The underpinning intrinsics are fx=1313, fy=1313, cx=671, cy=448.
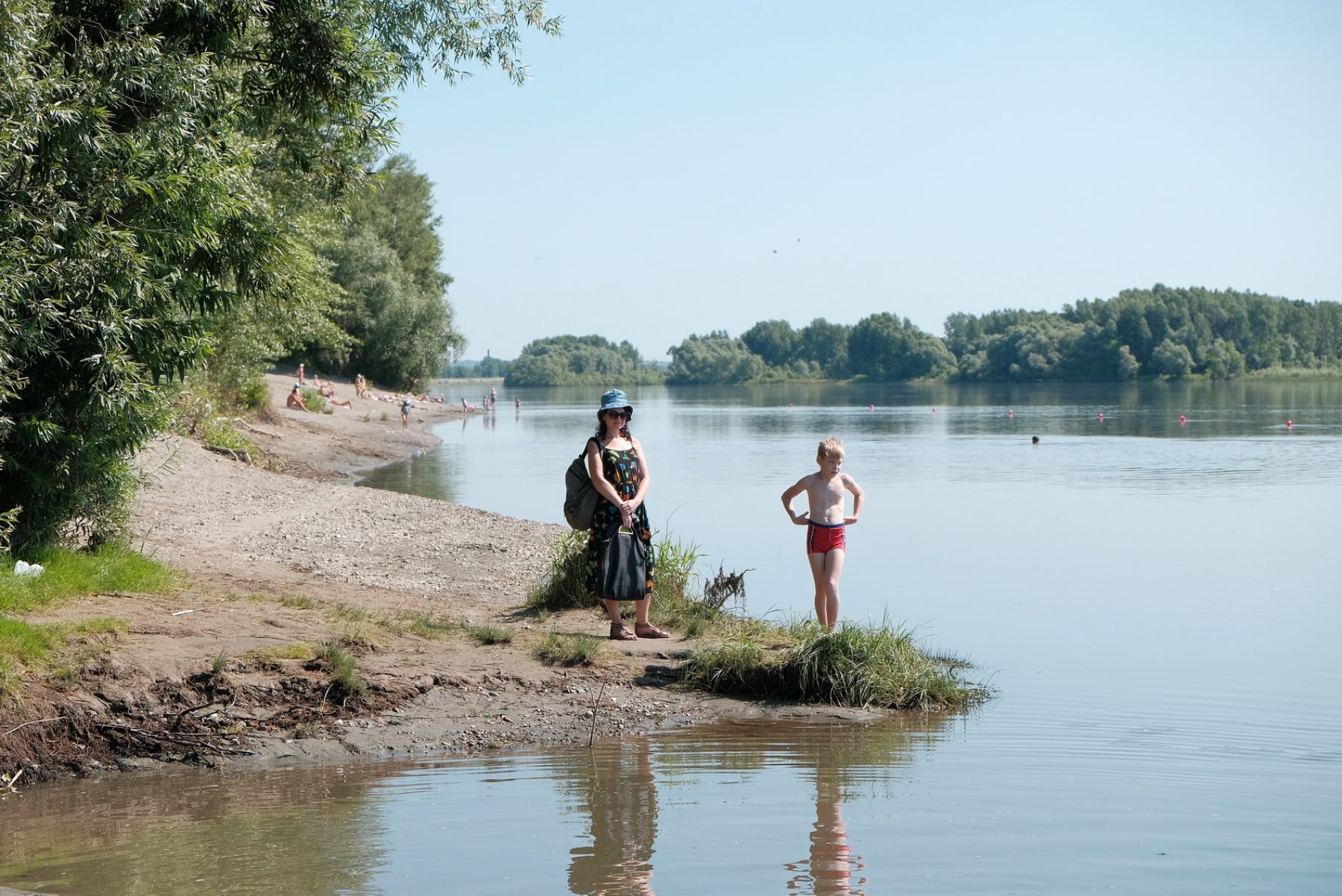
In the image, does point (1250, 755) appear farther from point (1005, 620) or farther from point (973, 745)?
point (1005, 620)

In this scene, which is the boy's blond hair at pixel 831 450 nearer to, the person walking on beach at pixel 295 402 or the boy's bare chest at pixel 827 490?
the boy's bare chest at pixel 827 490

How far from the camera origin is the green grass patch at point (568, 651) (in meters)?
9.67

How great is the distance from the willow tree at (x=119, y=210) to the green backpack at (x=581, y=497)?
128 inches

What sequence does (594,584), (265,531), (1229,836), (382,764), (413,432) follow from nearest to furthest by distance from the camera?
(1229,836)
(382,764)
(594,584)
(265,531)
(413,432)

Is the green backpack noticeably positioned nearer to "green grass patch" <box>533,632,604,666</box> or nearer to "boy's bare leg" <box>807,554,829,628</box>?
"green grass patch" <box>533,632,604,666</box>

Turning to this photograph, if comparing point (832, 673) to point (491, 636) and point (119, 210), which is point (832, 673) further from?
point (119, 210)

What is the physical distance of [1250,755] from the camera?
8.84m

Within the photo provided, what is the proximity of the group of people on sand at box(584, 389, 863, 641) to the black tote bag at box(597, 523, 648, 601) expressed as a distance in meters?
0.02

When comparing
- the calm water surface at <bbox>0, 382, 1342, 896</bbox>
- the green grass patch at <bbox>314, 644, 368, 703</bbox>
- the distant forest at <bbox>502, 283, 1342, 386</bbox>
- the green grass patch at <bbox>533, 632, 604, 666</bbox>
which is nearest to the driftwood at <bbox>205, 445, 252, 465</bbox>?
the calm water surface at <bbox>0, 382, 1342, 896</bbox>

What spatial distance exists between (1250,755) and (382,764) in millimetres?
5726

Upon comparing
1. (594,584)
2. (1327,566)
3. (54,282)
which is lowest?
(1327,566)

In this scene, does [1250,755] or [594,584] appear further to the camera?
[594,584]

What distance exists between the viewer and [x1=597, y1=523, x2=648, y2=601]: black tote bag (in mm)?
9922

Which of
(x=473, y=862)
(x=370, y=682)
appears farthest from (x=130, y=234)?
(x=473, y=862)
